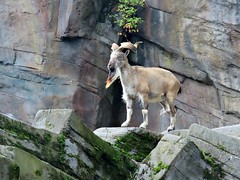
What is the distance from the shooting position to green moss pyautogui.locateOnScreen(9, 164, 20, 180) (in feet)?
22.1

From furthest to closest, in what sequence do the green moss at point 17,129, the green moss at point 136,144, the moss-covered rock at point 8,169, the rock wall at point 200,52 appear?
1. the rock wall at point 200,52
2. the green moss at point 136,144
3. the green moss at point 17,129
4. the moss-covered rock at point 8,169

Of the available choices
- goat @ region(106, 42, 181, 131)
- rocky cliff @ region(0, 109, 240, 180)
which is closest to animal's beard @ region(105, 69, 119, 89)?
goat @ region(106, 42, 181, 131)

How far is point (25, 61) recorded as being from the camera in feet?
64.3

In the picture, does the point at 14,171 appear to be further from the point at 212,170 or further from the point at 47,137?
the point at 212,170

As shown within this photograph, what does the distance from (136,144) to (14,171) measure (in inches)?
169

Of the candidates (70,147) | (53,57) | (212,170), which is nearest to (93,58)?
(53,57)

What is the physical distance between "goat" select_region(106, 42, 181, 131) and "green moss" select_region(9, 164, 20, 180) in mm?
6864

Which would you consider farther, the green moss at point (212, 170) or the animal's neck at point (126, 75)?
the animal's neck at point (126, 75)

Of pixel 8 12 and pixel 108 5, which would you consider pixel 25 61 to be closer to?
pixel 8 12

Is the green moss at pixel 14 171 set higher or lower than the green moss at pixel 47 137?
higher

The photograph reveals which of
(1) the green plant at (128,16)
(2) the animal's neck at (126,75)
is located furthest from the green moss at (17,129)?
(1) the green plant at (128,16)

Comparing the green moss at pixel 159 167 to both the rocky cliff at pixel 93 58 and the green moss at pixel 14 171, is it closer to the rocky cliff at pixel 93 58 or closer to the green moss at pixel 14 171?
the green moss at pixel 14 171

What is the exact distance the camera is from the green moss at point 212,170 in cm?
930

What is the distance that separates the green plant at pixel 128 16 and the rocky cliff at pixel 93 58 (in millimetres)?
273
